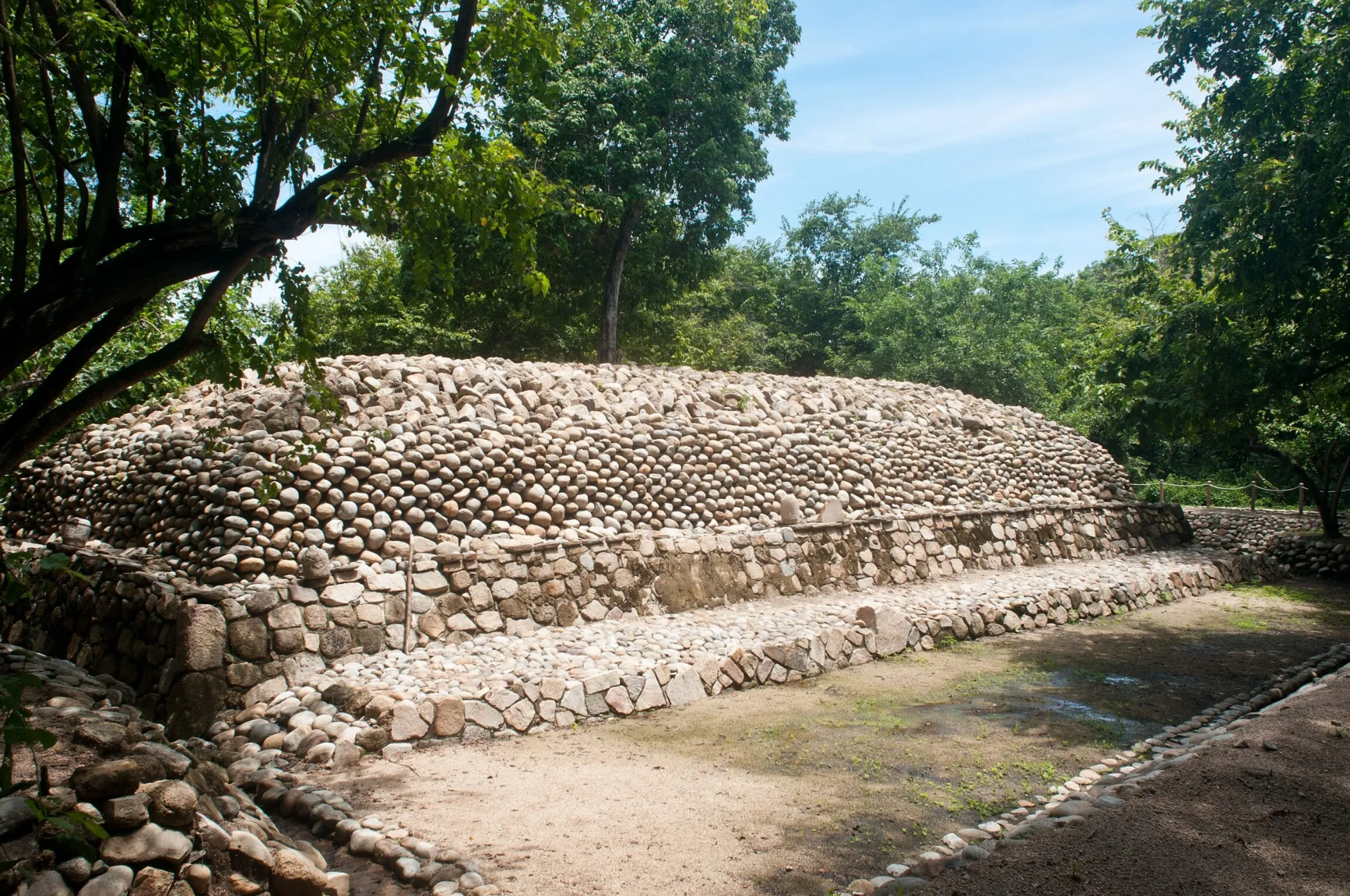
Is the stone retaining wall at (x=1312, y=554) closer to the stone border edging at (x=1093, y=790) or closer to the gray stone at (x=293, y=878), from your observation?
the stone border edging at (x=1093, y=790)

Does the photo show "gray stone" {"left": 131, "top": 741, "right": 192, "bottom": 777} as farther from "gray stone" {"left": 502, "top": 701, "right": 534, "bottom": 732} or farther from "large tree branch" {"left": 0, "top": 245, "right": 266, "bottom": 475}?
"gray stone" {"left": 502, "top": 701, "right": 534, "bottom": 732}

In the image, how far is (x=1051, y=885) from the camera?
3.50m

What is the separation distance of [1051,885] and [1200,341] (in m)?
9.10

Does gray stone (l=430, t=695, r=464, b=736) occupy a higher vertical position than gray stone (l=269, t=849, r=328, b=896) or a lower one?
lower

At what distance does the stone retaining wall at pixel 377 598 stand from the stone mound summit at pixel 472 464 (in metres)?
0.39

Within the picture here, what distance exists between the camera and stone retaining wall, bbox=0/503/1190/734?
710 centimetres

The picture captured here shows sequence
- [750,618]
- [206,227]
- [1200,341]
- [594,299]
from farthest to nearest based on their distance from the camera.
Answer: [594,299] < [1200,341] < [750,618] < [206,227]

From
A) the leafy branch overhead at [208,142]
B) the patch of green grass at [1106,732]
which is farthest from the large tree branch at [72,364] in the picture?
the patch of green grass at [1106,732]

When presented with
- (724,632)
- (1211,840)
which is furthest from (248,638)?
(1211,840)

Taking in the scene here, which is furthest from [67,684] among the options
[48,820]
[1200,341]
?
[1200,341]

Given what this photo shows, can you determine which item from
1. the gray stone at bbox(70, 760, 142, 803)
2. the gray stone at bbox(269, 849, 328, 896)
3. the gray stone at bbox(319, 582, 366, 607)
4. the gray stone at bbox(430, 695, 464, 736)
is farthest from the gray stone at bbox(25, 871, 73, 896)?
the gray stone at bbox(319, 582, 366, 607)

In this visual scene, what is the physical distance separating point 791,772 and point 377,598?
4.50 m

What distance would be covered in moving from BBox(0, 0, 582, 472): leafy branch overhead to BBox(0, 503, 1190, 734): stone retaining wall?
296cm

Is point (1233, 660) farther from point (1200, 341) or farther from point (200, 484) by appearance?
point (200, 484)
